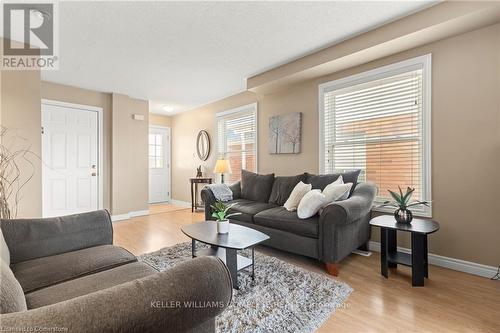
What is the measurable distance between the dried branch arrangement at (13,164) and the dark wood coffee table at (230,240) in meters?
2.22

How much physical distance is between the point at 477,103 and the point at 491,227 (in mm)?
1166

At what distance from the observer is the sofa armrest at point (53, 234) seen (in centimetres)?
153

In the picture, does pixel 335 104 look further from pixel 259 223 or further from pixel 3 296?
pixel 3 296

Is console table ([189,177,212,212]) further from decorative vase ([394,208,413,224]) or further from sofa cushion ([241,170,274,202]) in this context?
decorative vase ([394,208,413,224])

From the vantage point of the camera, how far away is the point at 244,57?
3211mm

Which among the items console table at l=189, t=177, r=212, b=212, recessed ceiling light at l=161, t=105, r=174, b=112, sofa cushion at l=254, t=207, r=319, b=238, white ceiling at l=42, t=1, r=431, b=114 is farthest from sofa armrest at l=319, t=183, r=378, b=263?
recessed ceiling light at l=161, t=105, r=174, b=112

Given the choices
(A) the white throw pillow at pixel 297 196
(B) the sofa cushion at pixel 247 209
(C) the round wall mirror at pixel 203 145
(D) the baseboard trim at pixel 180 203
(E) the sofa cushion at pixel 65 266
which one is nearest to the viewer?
(E) the sofa cushion at pixel 65 266

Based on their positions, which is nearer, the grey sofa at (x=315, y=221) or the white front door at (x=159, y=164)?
the grey sofa at (x=315, y=221)

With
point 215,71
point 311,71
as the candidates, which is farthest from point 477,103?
point 215,71

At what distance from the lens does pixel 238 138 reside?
4977mm

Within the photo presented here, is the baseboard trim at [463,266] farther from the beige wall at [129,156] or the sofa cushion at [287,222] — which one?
the beige wall at [129,156]

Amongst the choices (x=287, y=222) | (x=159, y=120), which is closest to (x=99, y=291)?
(x=287, y=222)

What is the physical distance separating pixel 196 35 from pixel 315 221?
7.75 ft

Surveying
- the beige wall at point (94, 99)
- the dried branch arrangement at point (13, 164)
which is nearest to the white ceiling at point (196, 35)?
the beige wall at point (94, 99)
